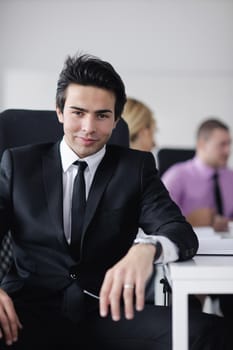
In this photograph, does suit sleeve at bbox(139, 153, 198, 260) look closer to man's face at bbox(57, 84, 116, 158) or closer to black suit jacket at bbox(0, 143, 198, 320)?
black suit jacket at bbox(0, 143, 198, 320)

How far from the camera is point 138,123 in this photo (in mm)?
2545

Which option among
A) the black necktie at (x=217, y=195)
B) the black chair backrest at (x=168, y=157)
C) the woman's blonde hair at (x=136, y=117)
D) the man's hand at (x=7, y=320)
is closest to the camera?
the man's hand at (x=7, y=320)

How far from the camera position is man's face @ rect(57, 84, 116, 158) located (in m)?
1.29

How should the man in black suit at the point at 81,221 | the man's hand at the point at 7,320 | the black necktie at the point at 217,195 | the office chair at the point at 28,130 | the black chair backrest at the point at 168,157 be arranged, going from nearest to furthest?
the man's hand at the point at 7,320
the man in black suit at the point at 81,221
the office chair at the point at 28,130
the black chair backrest at the point at 168,157
the black necktie at the point at 217,195

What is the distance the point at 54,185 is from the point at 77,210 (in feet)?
0.26

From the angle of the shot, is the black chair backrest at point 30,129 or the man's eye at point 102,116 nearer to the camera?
the man's eye at point 102,116

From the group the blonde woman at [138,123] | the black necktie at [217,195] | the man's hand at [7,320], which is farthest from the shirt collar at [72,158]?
the black necktie at [217,195]

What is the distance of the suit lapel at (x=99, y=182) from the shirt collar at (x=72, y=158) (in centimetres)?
1

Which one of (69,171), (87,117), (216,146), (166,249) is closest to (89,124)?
(87,117)

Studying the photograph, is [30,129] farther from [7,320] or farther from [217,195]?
[217,195]

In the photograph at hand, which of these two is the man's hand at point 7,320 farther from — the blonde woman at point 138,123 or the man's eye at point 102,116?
the blonde woman at point 138,123

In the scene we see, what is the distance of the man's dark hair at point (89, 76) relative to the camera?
4.30ft

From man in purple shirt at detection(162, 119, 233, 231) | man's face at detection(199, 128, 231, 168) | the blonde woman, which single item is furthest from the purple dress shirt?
the blonde woman

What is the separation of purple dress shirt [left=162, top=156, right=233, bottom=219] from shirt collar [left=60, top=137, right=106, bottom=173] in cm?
187
